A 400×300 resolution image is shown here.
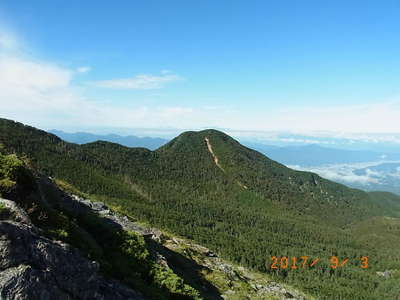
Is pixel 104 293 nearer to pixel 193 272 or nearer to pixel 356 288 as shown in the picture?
pixel 193 272

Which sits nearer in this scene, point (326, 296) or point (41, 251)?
point (41, 251)

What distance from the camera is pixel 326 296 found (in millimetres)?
166625

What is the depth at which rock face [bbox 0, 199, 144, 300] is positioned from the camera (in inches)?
420

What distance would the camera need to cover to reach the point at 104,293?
15016 mm

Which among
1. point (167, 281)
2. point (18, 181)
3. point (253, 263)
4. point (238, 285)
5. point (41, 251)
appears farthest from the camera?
point (253, 263)

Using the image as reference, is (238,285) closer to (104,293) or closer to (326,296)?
(104,293)

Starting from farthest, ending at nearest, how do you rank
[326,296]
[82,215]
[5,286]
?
[326,296] < [82,215] < [5,286]

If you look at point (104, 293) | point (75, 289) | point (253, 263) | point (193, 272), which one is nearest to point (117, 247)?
point (104, 293)

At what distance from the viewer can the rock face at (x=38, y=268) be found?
1066 cm

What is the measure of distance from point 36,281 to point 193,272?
36.4 m

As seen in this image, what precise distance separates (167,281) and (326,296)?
185953 millimetres

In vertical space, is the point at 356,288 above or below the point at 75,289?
below

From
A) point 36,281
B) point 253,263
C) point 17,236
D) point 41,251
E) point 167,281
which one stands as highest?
point 17,236

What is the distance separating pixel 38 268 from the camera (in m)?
11.8
